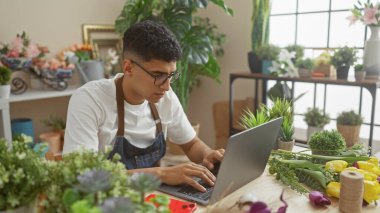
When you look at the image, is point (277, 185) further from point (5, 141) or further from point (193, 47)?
point (193, 47)

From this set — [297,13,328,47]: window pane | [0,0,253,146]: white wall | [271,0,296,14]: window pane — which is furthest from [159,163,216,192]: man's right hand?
[271,0,296,14]: window pane

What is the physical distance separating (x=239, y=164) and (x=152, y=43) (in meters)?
0.62

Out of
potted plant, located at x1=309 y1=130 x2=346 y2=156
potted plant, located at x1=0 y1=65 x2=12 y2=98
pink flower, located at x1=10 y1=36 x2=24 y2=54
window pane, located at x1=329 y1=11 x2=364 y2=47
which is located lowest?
potted plant, located at x1=309 y1=130 x2=346 y2=156

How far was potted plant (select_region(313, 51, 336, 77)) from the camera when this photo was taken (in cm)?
260

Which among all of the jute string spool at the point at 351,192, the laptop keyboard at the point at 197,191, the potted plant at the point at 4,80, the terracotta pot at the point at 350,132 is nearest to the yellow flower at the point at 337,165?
the jute string spool at the point at 351,192

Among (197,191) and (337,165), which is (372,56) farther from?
(197,191)

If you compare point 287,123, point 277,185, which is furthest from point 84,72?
point 277,185

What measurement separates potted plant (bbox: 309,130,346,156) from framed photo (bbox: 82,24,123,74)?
2177 mm

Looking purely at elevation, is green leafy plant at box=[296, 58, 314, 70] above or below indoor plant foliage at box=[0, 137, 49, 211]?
above

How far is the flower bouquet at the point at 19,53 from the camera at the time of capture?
2.44 metres

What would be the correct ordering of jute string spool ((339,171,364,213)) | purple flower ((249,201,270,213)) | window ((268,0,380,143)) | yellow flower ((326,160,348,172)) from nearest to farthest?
purple flower ((249,201,270,213))
jute string spool ((339,171,364,213))
yellow flower ((326,160,348,172))
window ((268,0,380,143))

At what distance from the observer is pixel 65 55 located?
9.24ft

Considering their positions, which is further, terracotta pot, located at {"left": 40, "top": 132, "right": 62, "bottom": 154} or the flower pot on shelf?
terracotta pot, located at {"left": 40, "top": 132, "right": 62, "bottom": 154}

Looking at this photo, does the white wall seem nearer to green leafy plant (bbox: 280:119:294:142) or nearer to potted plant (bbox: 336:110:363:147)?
potted plant (bbox: 336:110:363:147)
